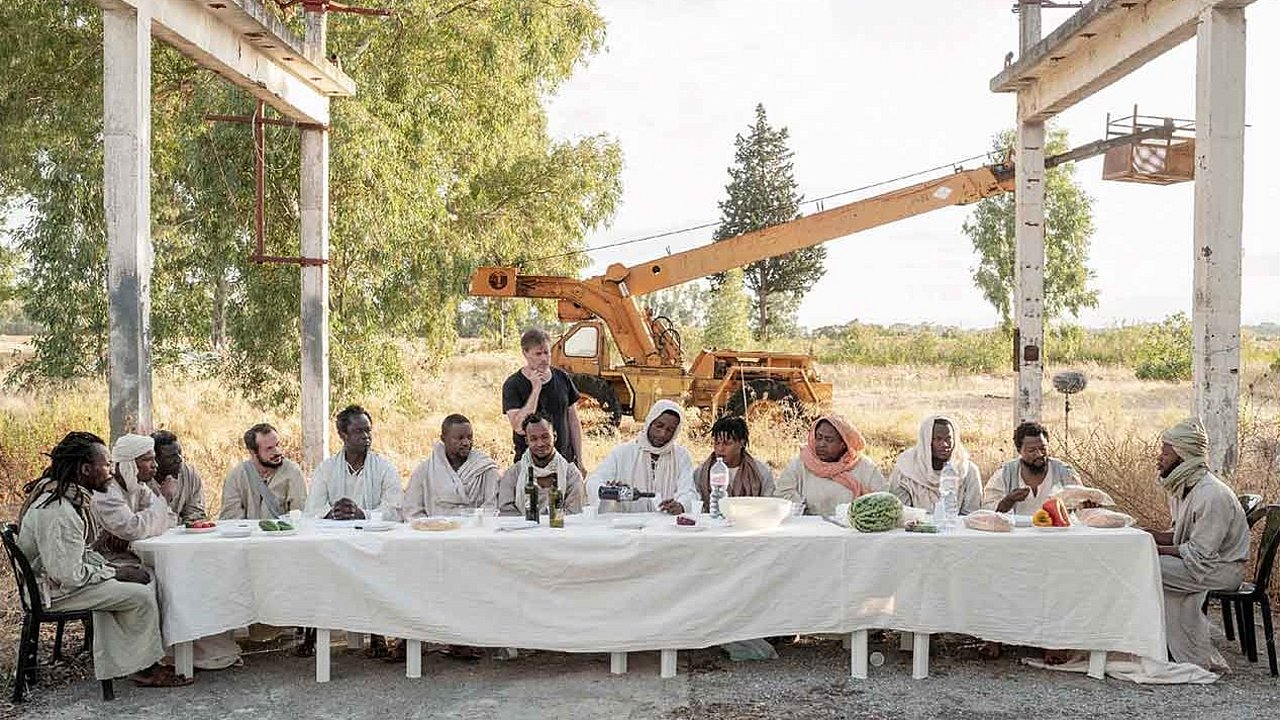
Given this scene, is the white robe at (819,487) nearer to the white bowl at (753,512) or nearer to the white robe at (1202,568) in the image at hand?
the white bowl at (753,512)

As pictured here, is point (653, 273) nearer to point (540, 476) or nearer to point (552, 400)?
point (552, 400)

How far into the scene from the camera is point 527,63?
15781 millimetres

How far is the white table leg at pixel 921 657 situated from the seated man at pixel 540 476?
6.45 ft

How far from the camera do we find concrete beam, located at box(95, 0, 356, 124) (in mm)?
7391

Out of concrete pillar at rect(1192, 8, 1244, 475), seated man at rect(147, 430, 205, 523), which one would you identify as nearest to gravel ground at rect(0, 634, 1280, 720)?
seated man at rect(147, 430, 205, 523)

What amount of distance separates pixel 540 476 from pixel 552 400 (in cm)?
101

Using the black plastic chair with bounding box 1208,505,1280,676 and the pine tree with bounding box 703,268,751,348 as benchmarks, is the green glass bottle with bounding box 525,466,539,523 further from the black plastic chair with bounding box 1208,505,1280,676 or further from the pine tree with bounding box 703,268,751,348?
the pine tree with bounding box 703,268,751,348

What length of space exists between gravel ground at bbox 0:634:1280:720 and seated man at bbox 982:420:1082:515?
827mm

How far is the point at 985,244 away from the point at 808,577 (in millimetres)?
33035

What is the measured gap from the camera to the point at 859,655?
5781 mm

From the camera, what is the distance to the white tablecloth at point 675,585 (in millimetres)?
5645

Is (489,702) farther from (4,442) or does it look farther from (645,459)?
(4,442)

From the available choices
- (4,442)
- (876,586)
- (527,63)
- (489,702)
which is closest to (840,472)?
(876,586)

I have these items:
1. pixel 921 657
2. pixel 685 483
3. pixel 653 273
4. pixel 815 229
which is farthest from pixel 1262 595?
pixel 653 273
